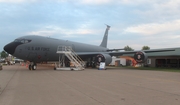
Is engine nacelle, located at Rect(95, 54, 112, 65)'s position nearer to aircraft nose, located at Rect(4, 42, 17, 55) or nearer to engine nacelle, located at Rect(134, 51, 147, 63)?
engine nacelle, located at Rect(134, 51, 147, 63)

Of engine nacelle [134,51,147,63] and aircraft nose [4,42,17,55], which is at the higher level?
aircraft nose [4,42,17,55]

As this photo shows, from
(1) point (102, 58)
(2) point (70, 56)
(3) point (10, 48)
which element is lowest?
(1) point (102, 58)

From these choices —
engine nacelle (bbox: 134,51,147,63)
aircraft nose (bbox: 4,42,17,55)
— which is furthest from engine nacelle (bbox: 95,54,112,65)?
aircraft nose (bbox: 4,42,17,55)

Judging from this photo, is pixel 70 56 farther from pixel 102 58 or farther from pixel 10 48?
pixel 10 48

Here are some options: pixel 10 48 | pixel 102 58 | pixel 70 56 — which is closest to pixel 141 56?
pixel 102 58

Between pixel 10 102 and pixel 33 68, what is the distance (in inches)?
630

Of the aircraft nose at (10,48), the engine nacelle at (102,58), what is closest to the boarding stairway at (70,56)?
Result: the engine nacelle at (102,58)

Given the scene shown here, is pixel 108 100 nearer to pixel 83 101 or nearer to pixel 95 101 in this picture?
pixel 95 101

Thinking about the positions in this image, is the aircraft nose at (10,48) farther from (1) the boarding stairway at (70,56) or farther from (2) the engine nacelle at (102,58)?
(2) the engine nacelle at (102,58)

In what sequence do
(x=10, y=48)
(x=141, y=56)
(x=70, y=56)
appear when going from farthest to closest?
(x=141, y=56) < (x=70, y=56) < (x=10, y=48)

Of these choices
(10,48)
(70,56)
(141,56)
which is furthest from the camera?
(141,56)

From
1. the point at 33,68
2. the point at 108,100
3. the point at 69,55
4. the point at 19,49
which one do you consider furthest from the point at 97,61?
the point at 108,100

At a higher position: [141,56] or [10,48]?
[10,48]

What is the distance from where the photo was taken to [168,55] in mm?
33062
